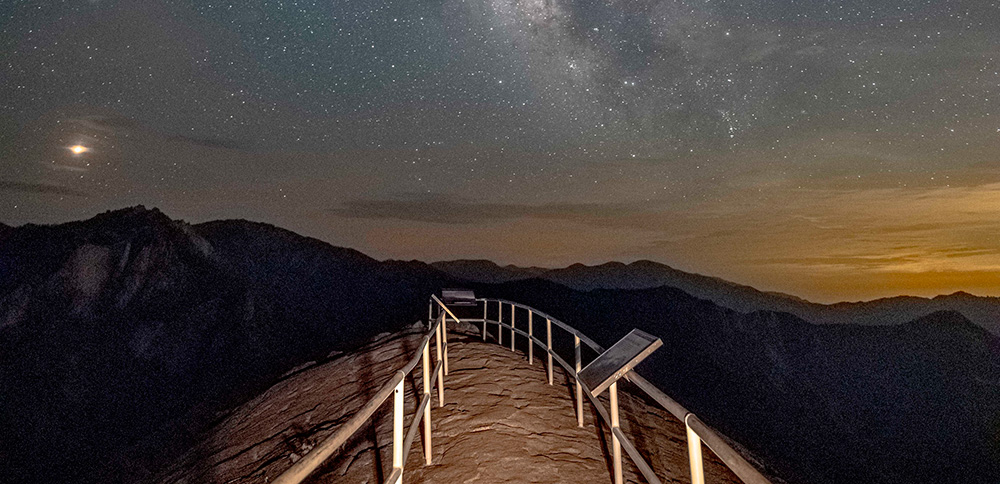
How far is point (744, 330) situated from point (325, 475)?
144853 millimetres

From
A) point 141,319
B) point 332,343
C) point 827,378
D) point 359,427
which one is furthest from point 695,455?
point 827,378

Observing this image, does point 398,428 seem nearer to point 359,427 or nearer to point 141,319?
point 359,427

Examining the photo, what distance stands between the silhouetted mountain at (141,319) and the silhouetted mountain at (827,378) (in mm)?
34843

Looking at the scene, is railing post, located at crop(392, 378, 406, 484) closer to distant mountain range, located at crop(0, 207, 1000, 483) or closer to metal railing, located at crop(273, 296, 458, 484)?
metal railing, located at crop(273, 296, 458, 484)

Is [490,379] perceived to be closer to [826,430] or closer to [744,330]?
[826,430]

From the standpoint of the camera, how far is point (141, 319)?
8050 centimetres

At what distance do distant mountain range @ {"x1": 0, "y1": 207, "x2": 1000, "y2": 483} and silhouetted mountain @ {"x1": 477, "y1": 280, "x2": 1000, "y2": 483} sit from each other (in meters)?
0.53

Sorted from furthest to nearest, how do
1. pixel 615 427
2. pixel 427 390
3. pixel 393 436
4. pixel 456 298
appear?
pixel 456 298, pixel 427 390, pixel 615 427, pixel 393 436

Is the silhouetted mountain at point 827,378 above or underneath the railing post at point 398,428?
underneath

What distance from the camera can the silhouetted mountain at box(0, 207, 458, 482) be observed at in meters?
59.3

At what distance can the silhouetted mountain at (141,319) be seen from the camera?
5934 cm

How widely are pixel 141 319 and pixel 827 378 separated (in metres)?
150

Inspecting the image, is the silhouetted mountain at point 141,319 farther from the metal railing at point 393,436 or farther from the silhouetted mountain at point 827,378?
the metal railing at point 393,436

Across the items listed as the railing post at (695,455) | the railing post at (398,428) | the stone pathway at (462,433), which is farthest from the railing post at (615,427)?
the railing post at (398,428)
